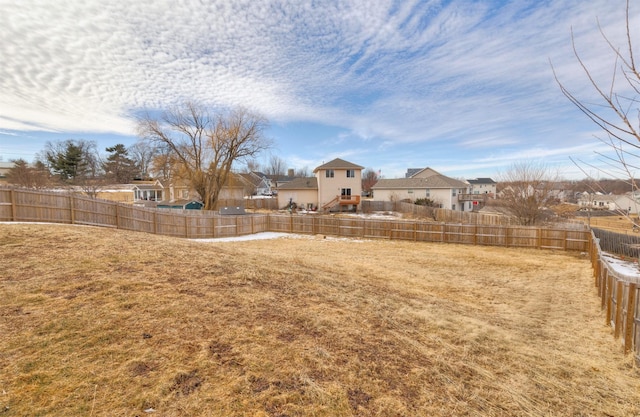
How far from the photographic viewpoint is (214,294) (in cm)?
501

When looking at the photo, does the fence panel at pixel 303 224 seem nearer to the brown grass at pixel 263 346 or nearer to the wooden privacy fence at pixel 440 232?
the wooden privacy fence at pixel 440 232

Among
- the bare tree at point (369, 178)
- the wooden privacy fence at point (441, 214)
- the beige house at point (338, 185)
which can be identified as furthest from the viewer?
the bare tree at point (369, 178)

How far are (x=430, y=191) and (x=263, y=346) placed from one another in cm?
3885

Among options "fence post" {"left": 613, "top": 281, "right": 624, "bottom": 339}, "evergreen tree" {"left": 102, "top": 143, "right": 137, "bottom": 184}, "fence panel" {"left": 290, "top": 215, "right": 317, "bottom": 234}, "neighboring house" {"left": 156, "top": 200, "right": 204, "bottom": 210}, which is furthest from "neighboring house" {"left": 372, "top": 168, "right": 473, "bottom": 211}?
"evergreen tree" {"left": 102, "top": 143, "right": 137, "bottom": 184}

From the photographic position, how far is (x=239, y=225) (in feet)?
67.2

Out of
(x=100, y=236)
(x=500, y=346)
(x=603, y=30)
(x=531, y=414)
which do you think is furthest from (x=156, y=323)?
(x=100, y=236)

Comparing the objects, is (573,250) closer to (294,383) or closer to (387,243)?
(387,243)

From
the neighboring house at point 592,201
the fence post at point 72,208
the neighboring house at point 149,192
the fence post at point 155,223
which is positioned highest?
the neighboring house at point 149,192

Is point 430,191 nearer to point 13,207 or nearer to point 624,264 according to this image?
point 624,264

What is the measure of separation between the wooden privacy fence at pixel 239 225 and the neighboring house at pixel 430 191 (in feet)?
69.7

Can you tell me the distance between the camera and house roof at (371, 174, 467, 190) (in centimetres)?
3831

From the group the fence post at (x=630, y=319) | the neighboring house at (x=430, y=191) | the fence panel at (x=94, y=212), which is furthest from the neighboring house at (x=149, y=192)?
the fence post at (x=630, y=319)

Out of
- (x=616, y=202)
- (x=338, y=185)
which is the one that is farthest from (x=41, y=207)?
(x=338, y=185)

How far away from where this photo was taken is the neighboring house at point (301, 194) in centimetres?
3922
